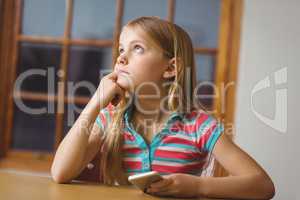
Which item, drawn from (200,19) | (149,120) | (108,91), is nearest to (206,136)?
(149,120)

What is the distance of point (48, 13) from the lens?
92.5 inches

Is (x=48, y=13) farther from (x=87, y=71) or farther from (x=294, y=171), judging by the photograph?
(x=294, y=171)

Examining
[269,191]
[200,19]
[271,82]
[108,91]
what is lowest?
[269,191]

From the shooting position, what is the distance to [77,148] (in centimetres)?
109

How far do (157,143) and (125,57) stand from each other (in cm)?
26

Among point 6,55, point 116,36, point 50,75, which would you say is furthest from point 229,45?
point 6,55

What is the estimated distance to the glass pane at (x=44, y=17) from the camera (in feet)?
7.63

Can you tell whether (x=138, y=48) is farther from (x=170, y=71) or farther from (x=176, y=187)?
(x=176, y=187)

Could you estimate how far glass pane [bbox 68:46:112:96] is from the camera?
7.57 ft

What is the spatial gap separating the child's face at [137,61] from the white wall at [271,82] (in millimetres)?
972

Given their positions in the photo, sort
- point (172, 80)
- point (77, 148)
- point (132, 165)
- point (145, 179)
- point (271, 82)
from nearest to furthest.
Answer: point (145, 179) < point (77, 148) < point (132, 165) < point (172, 80) < point (271, 82)

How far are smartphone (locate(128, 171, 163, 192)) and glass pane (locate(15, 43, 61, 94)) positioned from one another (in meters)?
A: 1.56

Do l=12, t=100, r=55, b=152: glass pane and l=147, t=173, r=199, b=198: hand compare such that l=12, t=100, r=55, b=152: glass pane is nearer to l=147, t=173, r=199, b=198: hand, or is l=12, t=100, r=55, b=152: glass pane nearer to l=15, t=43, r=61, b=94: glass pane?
l=15, t=43, r=61, b=94: glass pane

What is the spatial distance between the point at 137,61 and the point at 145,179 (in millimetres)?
431
